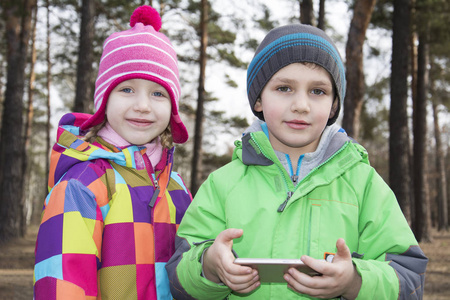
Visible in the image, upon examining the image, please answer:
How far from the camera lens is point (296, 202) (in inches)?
65.1

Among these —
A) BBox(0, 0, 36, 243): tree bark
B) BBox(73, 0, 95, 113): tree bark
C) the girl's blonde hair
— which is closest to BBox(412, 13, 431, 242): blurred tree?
BBox(73, 0, 95, 113): tree bark

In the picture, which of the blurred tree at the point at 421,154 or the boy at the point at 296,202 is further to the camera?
the blurred tree at the point at 421,154

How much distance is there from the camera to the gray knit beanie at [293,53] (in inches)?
68.0

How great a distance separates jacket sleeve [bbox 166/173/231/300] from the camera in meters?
1.55

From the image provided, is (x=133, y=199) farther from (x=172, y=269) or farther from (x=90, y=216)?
(x=172, y=269)

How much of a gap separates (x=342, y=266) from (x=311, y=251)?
0.26m

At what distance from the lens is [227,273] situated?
1.38 metres

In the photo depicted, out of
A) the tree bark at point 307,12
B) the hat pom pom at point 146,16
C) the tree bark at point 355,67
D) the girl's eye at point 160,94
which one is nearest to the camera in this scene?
the girl's eye at point 160,94

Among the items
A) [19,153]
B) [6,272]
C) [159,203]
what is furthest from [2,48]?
Answer: [159,203]

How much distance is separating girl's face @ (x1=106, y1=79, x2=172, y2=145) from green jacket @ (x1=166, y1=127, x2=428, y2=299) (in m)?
0.52

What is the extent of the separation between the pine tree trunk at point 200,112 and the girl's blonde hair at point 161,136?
39.4ft

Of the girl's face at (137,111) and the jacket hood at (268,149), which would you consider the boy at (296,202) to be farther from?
the girl's face at (137,111)

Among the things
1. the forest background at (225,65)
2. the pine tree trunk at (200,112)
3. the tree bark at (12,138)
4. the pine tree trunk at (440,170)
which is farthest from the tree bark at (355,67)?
the pine tree trunk at (440,170)

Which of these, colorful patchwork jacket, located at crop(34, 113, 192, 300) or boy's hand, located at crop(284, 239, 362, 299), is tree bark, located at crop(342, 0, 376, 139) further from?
boy's hand, located at crop(284, 239, 362, 299)
